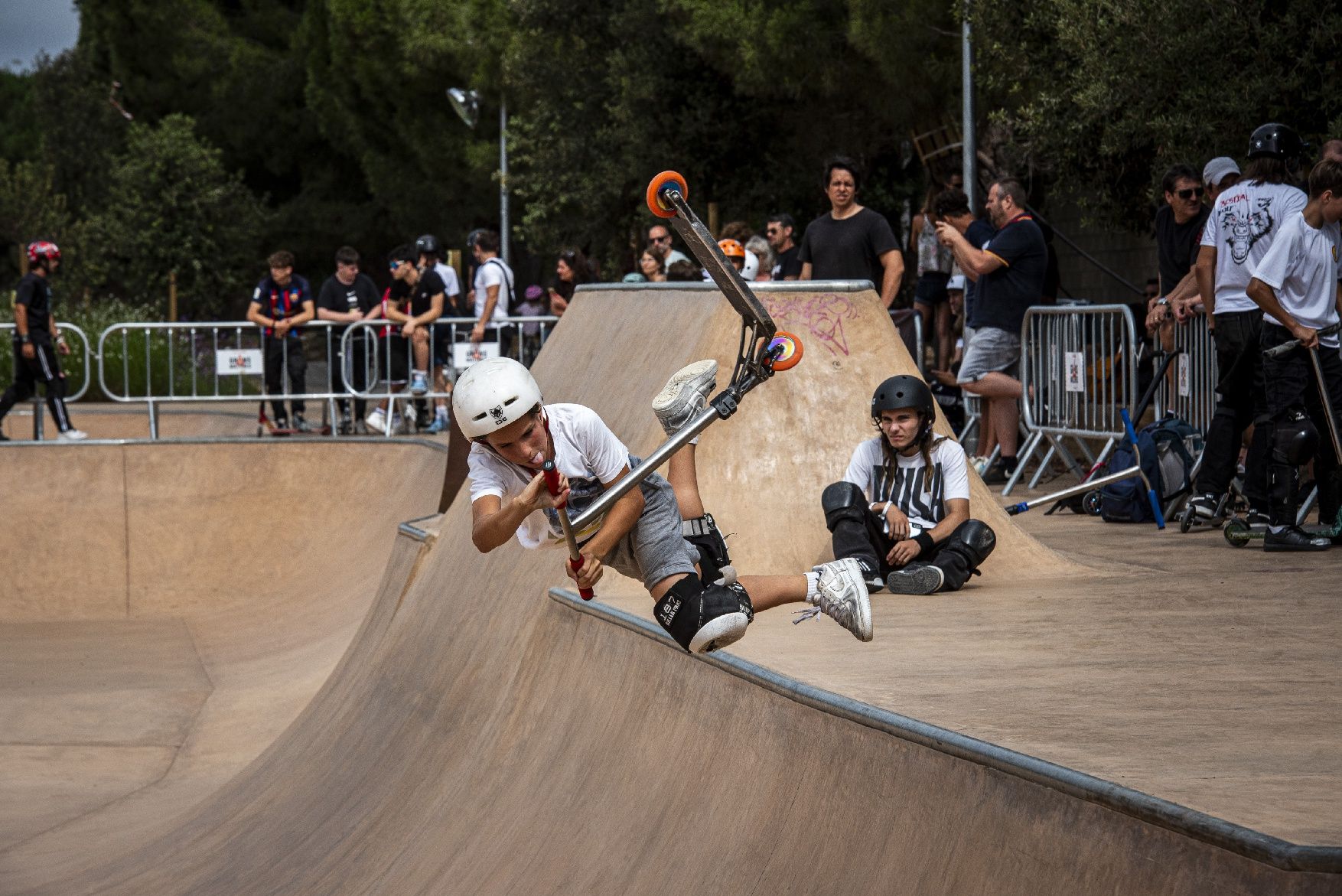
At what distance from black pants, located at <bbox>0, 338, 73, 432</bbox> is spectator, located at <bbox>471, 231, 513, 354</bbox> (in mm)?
4018

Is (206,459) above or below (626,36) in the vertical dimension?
below

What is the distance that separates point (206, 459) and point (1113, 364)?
851cm

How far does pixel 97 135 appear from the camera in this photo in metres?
49.7

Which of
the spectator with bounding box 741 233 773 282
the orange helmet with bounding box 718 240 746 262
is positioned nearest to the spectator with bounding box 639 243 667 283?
the orange helmet with bounding box 718 240 746 262

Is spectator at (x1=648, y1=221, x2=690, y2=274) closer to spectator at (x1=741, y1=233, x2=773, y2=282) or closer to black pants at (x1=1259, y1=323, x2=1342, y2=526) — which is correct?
spectator at (x1=741, y1=233, x2=773, y2=282)

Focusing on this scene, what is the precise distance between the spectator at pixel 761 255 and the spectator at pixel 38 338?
6.71 m

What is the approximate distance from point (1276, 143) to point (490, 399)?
4915 millimetres

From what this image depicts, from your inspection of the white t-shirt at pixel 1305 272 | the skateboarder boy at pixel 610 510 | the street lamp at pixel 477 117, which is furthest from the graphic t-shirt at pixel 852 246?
the street lamp at pixel 477 117

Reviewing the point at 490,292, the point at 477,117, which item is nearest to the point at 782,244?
the point at 490,292

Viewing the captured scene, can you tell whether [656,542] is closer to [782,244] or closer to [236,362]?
[782,244]

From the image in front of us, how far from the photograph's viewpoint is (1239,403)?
8148 mm

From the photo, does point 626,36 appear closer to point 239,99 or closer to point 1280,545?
point 1280,545

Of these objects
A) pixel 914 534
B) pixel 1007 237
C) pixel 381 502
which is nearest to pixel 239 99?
pixel 381 502

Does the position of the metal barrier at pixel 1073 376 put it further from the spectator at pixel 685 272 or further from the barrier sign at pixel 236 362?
the barrier sign at pixel 236 362
